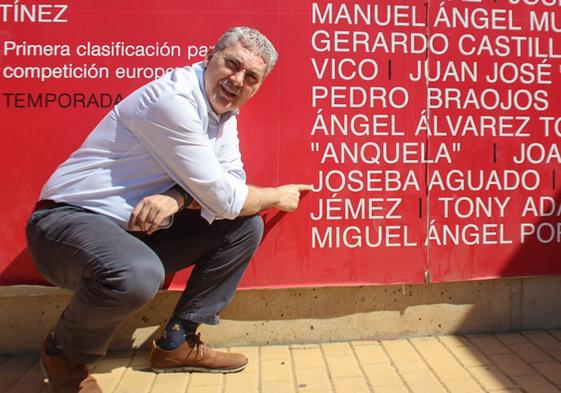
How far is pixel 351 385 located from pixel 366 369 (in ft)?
0.62

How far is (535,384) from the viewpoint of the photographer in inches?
92.2

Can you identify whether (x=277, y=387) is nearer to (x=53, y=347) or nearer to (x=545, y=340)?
(x=53, y=347)

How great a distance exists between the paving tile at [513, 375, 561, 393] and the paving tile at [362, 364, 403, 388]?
534 millimetres

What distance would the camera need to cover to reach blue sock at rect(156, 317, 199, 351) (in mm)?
2469

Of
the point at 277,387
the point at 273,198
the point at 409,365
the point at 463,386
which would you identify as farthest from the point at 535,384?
the point at 273,198

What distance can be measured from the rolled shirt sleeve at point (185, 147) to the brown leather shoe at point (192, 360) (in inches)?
27.7

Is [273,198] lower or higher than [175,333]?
higher

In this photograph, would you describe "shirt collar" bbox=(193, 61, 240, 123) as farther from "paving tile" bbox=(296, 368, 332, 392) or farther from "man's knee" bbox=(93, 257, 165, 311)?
"paving tile" bbox=(296, 368, 332, 392)

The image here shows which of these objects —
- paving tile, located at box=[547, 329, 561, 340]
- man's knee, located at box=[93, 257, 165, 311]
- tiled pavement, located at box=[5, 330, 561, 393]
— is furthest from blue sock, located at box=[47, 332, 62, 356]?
paving tile, located at box=[547, 329, 561, 340]

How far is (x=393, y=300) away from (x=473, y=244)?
53cm

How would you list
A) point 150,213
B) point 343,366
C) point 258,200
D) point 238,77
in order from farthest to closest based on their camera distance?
point 343,366 < point 258,200 < point 238,77 < point 150,213

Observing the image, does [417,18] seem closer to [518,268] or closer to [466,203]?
[466,203]

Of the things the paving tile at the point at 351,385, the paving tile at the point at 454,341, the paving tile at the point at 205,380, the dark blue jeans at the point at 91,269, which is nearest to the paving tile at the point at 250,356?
the paving tile at the point at 205,380

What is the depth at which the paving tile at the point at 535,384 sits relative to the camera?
2291 millimetres
